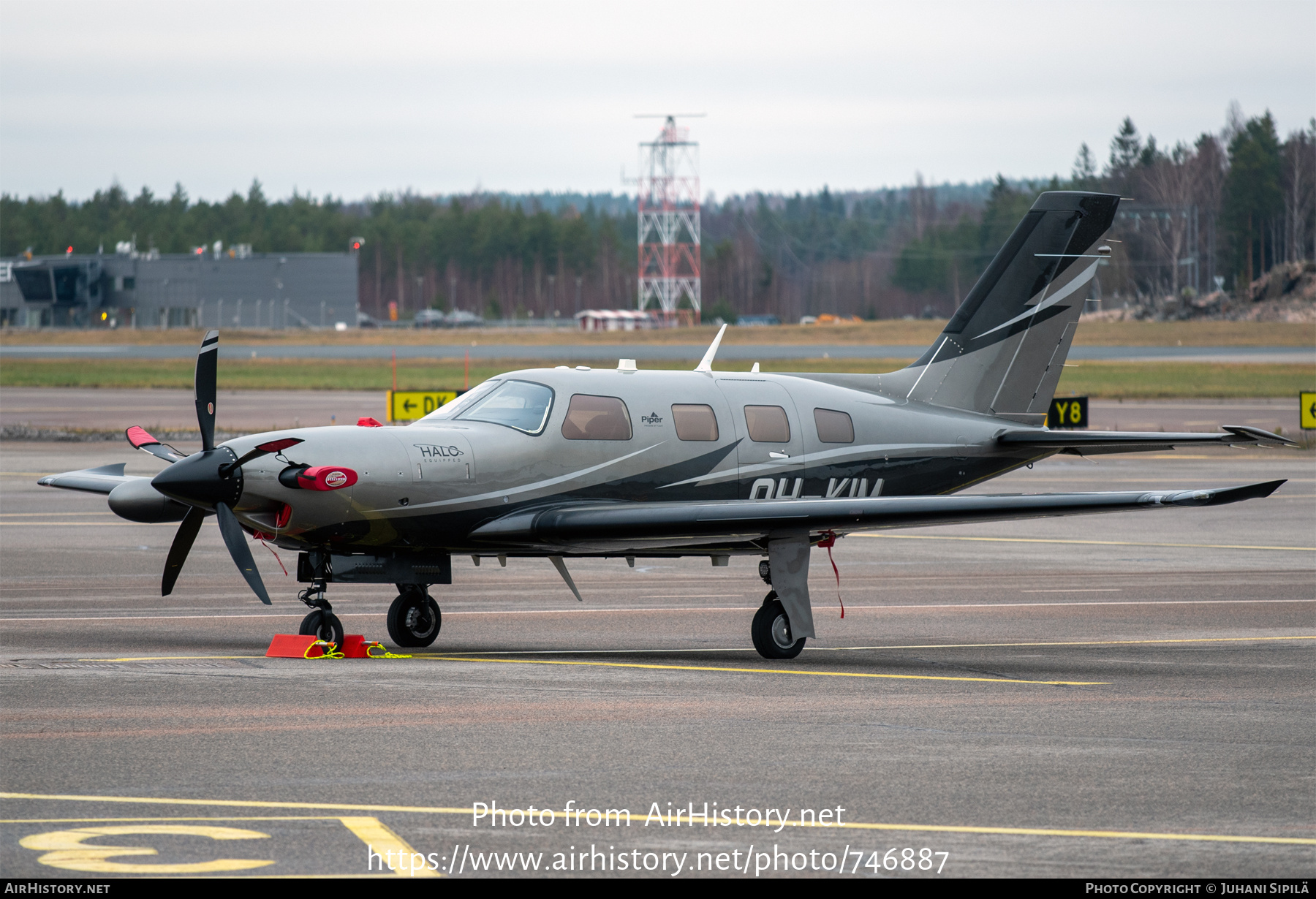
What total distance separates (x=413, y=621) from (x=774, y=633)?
11.0 ft

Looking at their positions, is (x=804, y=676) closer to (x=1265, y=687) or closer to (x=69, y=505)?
(x=1265, y=687)

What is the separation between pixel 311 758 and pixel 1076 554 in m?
16.0

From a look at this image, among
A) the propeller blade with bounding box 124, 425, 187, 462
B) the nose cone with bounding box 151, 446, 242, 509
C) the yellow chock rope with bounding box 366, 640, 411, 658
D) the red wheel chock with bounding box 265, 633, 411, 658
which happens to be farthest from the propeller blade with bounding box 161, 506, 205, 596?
the yellow chock rope with bounding box 366, 640, 411, 658

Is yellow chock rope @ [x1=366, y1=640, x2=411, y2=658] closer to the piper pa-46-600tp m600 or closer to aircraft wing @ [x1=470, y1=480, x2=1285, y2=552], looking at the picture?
the piper pa-46-600tp m600

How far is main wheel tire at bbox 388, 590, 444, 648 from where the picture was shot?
46.3 ft

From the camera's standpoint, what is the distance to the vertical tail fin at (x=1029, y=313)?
58.9 ft

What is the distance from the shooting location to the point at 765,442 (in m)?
15.5

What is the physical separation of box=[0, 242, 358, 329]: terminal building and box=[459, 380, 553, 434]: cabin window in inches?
5026

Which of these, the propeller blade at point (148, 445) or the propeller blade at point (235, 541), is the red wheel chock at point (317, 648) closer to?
the propeller blade at point (235, 541)

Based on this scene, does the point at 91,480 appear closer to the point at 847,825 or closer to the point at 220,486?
the point at 220,486

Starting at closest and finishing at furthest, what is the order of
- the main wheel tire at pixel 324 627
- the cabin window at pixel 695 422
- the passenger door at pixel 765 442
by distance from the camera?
the main wheel tire at pixel 324 627
the cabin window at pixel 695 422
the passenger door at pixel 765 442

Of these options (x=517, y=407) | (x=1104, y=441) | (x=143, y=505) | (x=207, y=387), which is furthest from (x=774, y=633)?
(x=143, y=505)

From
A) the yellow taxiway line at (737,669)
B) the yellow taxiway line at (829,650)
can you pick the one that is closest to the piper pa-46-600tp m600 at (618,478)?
the yellow taxiway line at (829,650)

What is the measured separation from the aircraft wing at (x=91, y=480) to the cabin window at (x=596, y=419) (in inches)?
189
